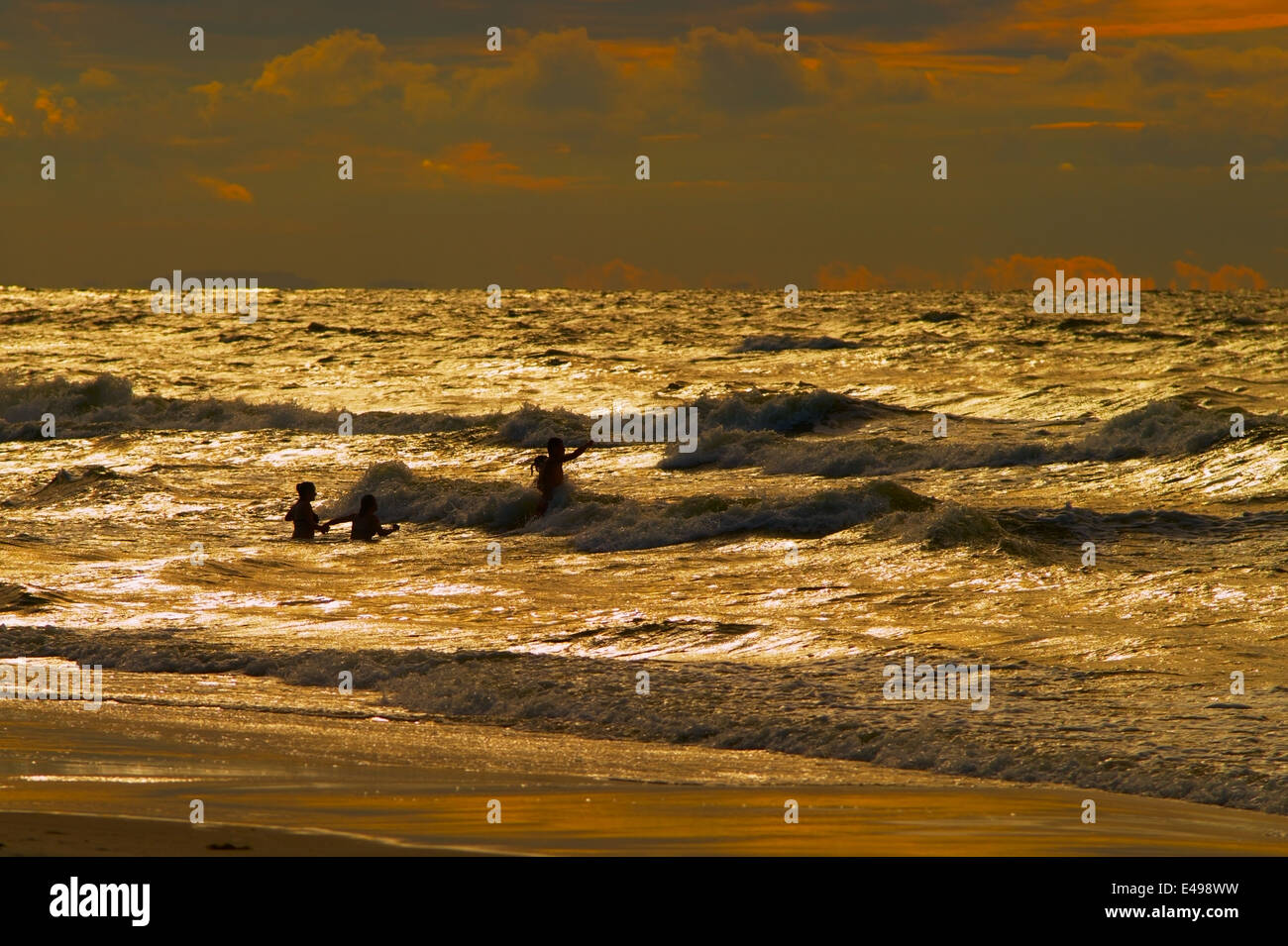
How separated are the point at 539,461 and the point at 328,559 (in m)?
4.64

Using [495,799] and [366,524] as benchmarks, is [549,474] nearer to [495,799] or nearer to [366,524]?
[366,524]

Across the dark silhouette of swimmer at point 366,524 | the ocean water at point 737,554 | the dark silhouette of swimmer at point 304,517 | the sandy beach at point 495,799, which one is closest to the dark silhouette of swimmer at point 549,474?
the ocean water at point 737,554

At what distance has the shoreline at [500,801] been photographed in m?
6.00

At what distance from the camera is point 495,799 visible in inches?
274

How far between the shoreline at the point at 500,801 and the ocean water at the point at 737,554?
56 cm

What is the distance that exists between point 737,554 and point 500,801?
410 inches

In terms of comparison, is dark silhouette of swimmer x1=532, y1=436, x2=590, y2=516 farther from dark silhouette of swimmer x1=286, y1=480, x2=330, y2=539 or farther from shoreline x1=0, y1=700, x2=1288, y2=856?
shoreline x1=0, y1=700, x2=1288, y2=856

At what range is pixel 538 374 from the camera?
139 feet

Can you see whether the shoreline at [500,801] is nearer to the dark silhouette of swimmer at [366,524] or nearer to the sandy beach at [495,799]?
the sandy beach at [495,799]

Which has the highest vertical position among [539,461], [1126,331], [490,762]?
[1126,331]

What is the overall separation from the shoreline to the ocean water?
0.56 metres

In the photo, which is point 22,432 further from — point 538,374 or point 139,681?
point 139,681

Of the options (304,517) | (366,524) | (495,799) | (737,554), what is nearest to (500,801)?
(495,799)
